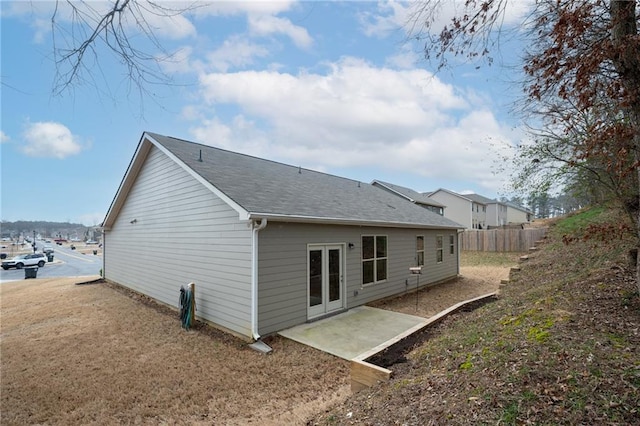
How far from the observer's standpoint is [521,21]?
407cm

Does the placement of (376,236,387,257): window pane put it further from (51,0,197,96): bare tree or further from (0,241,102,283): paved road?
(0,241,102,283): paved road

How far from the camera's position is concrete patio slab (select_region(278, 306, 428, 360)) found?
19.5 feet

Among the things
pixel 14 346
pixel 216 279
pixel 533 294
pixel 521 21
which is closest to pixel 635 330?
pixel 533 294

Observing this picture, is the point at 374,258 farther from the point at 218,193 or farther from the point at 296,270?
the point at 218,193

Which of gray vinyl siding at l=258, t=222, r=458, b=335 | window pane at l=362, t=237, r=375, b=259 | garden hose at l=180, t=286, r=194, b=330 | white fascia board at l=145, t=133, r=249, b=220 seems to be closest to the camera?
white fascia board at l=145, t=133, r=249, b=220

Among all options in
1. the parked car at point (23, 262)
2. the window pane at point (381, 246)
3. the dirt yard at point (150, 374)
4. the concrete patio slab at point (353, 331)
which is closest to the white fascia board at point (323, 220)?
the window pane at point (381, 246)

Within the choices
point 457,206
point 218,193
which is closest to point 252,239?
point 218,193

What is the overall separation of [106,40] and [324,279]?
627cm

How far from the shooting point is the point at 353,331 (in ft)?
22.4

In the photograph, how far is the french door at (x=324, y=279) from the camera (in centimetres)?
757

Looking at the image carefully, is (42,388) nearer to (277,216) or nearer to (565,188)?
(277,216)

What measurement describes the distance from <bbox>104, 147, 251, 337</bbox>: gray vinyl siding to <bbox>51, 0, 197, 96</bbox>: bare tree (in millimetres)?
3924

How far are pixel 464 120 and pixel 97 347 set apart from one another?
964 centimetres

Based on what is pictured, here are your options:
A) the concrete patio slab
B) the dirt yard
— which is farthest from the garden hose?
the concrete patio slab
